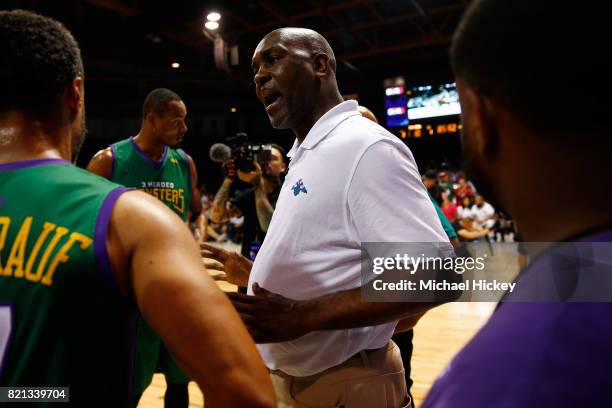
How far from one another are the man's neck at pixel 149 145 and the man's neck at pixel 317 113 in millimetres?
1853

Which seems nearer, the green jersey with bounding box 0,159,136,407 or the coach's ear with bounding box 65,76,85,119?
the green jersey with bounding box 0,159,136,407

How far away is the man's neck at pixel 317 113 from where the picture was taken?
69.9 inches

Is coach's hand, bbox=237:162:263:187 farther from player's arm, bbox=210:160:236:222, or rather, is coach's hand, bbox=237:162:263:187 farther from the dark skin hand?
the dark skin hand

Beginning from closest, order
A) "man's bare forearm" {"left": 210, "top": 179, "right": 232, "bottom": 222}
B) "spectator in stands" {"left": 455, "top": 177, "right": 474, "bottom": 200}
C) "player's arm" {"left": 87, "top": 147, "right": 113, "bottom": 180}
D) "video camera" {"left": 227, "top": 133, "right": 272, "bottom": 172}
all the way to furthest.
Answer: "player's arm" {"left": 87, "top": 147, "right": 113, "bottom": 180}, "video camera" {"left": 227, "top": 133, "right": 272, "bottom": 172}, "man's bare forearm" {"left": 210, "top": 179, "right": 232, "bottom": 222}, "spectator in stands" {"left": 455, "top": 177, "right": 474, "bottom": 200}

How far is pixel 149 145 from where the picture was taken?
3381mm

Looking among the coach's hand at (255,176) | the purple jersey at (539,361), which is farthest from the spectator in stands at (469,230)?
the purple jersey at (539,361)

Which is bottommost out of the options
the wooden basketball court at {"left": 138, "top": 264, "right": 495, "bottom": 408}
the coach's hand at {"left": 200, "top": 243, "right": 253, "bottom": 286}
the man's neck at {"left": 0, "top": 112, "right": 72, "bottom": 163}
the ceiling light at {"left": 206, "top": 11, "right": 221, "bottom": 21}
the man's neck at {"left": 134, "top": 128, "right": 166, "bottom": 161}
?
the wooden basketball court at {"left": 138, "top": 264, "right": 495, "bottom": 408}

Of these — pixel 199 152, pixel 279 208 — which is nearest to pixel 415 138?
pixel 199 152

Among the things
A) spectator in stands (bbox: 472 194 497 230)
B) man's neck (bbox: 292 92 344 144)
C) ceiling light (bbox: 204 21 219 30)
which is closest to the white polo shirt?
man's neck (bbox: 292 92 344 144)

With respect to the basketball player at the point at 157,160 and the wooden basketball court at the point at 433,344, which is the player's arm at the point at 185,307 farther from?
the basketball player at the point at 157,160

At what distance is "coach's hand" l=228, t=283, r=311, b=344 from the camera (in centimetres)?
124

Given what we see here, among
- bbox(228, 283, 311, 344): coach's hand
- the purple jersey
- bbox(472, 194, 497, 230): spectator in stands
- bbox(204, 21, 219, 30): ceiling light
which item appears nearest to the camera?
the purple jersey

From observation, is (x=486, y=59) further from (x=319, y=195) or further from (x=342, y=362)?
(x=342, y=362)

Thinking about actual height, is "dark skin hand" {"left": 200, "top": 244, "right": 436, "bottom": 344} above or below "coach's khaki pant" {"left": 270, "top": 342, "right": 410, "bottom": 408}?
above
